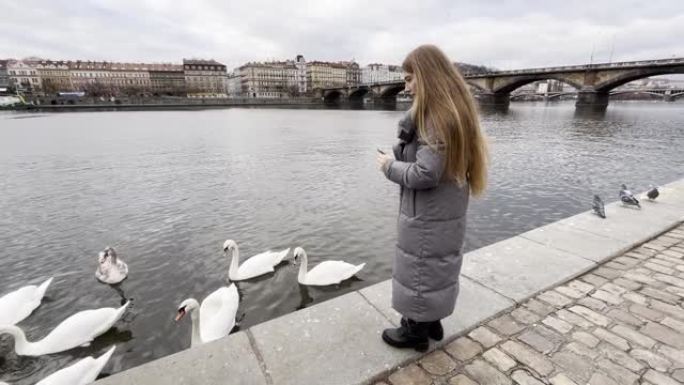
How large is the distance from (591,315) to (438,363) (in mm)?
1675

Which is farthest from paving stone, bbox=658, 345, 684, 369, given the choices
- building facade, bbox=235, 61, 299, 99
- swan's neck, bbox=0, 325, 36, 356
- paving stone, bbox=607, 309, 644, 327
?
building facade, bbox=235, 61, 299, 99

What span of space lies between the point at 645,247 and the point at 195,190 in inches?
435

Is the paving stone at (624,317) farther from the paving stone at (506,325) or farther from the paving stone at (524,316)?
the paving stone at (506,325)

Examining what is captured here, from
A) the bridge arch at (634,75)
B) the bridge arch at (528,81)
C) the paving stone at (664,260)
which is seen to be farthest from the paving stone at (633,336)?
the bridge arch at (528,81)

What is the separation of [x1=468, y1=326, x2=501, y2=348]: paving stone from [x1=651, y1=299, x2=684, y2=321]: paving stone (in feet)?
5.63

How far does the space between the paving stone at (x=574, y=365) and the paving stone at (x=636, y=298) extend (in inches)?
49.0

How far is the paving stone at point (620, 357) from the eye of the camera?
8.85 ft

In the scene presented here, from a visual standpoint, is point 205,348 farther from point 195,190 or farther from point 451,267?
point 195,190

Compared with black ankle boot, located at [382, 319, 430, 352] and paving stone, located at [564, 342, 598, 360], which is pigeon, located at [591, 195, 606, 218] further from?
black ankle boot, located at [382, 319, 430, 352]

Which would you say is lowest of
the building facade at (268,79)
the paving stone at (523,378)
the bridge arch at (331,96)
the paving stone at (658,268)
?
the paving stone at (523,378)

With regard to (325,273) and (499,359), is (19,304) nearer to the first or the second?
(325,273)

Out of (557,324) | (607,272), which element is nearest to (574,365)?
(557,324)

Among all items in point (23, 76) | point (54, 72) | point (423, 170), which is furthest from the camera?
Result: point (54, 72)

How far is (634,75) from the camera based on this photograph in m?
50.8
